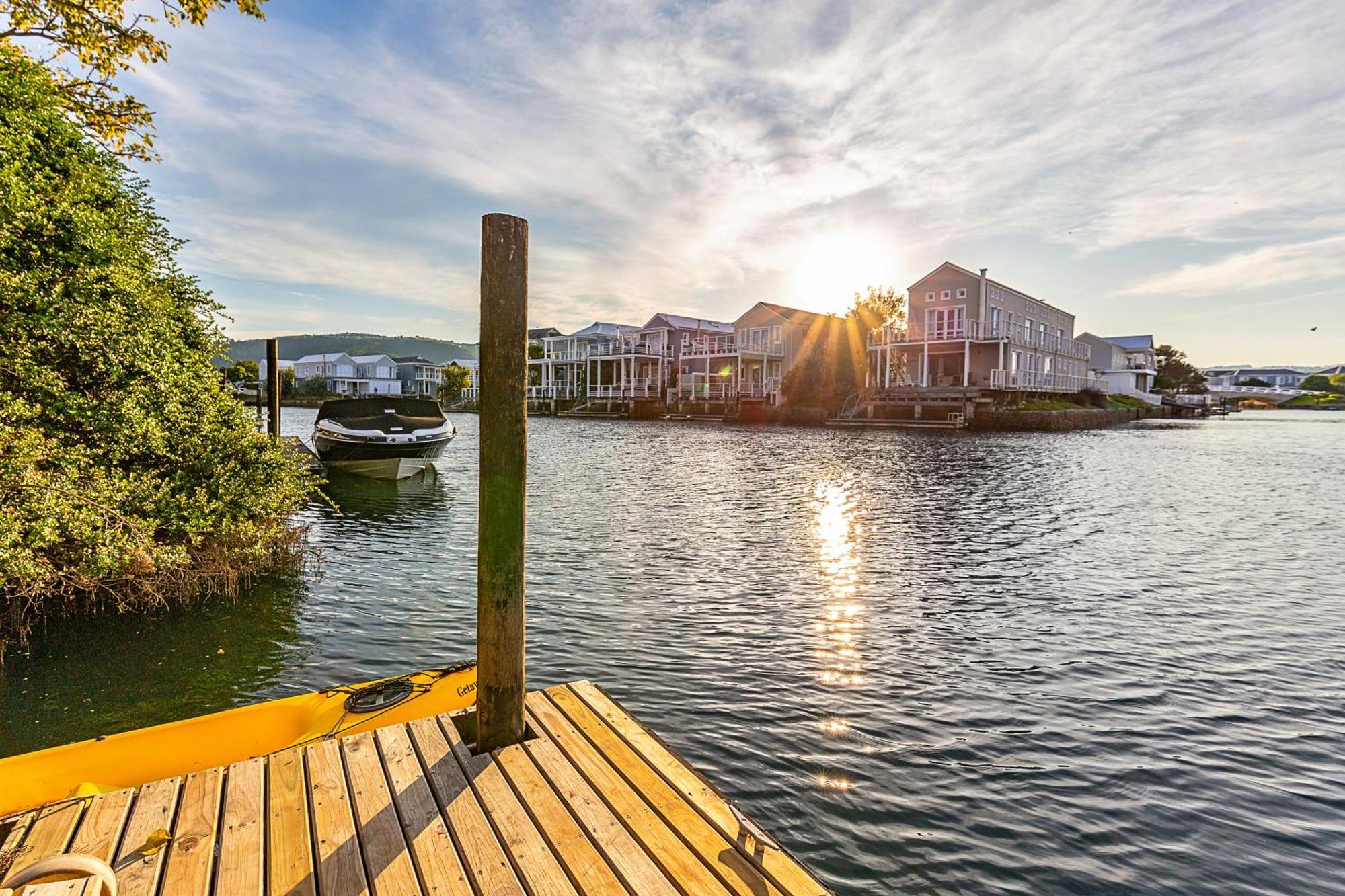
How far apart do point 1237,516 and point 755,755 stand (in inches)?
647

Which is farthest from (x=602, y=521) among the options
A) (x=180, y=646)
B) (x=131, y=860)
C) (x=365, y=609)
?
(x=131, y=860)

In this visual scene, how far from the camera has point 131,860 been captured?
2.66 m

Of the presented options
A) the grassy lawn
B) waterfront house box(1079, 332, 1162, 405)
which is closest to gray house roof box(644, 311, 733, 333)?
waterfront house box(1079, 332, 1162, 405)

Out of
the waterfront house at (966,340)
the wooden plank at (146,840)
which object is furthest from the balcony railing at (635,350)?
the wooden plank at (146,840)

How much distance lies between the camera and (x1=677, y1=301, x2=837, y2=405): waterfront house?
193ft

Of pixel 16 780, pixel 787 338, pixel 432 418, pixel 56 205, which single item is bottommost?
pixel 16 780

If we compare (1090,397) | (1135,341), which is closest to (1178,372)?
(1135,341)

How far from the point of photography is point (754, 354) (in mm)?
58906

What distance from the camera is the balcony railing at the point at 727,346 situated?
59.6 metres

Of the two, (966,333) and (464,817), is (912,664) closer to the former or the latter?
(464,817)

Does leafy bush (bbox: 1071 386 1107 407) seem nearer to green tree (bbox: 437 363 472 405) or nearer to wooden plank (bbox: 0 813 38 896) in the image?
wooden plank (bbox: 0 813 38 896)

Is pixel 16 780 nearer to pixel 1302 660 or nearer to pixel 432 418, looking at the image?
pixel 1302 660

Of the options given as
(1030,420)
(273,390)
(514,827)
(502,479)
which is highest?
(273,390)

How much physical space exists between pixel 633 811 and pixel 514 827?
0.52 meters
